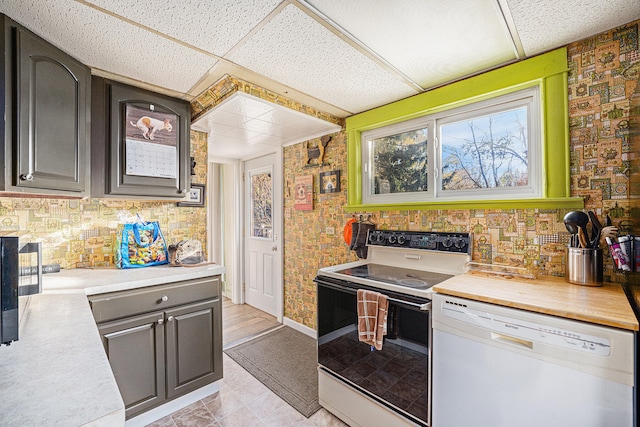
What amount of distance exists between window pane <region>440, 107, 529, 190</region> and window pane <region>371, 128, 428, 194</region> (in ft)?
0.55

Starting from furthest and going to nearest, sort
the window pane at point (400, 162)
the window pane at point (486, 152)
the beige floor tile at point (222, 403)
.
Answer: the window pane at point (400, 162), the beige floor tile at point (222, 403), the window pane at point (486, 152)

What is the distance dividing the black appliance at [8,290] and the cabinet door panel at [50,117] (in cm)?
66

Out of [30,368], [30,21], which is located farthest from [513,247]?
[30,21]

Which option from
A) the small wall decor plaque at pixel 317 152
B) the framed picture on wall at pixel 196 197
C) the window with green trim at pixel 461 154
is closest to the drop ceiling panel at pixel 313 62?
the window with green trim at pixel 461 154

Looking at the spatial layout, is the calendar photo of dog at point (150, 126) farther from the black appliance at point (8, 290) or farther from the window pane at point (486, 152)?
the window pane at point (486, 152)

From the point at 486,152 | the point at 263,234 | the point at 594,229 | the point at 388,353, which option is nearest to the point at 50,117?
the point at 388,353

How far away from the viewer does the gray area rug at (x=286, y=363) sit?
2.01m

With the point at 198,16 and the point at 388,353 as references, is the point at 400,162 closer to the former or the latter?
the point at 388,353

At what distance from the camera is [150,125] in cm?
197

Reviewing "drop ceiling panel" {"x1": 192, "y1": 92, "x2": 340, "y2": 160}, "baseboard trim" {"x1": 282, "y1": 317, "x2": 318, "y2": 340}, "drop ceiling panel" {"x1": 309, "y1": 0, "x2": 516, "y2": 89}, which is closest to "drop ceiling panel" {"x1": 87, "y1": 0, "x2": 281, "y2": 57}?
"drop ceiling panel" {"x1": 309, "y1": 0, "x2": 516, "y2": 89}

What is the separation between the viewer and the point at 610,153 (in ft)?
4.60

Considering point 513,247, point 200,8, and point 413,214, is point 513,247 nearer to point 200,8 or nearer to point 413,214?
point 413,214

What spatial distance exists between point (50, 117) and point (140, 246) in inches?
36.4

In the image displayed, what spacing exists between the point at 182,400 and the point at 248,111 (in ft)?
6.80
